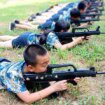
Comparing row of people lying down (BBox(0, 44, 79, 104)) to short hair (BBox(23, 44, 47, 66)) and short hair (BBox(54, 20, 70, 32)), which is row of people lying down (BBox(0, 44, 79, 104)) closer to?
short hair (BBox(23, 44, 47, 66))

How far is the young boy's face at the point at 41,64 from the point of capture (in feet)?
14.7

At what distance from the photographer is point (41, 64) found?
4.50 metres

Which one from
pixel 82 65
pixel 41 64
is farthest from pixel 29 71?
pixel 82 65

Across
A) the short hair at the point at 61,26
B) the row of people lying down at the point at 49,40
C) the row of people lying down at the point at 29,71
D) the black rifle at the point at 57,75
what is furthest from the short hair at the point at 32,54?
the short hair at the point at 61,26

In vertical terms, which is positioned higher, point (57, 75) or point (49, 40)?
point (57, 75)

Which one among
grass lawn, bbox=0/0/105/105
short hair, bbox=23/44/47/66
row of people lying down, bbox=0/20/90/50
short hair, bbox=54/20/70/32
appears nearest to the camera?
short hair, bbox=23/44/47/66

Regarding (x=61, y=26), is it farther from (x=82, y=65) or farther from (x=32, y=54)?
(x=32, y=54)

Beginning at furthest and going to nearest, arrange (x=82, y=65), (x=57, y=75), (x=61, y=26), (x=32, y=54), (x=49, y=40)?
(x=61, y=26)
(x=49, y=40)
(x=82, y=65)
(x=57, y=75)
(x=32, y=54)

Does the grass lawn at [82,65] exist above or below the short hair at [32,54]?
below

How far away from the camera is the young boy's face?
447 cm

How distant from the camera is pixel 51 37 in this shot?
7.13 meters

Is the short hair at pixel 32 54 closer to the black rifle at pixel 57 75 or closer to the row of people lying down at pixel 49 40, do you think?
the black rifle at pixel 57 75

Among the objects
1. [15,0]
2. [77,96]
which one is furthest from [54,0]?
[77,96]

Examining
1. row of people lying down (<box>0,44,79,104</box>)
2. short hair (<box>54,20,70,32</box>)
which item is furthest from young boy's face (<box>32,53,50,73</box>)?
short hair (<box>54,20,70,32</box>)
